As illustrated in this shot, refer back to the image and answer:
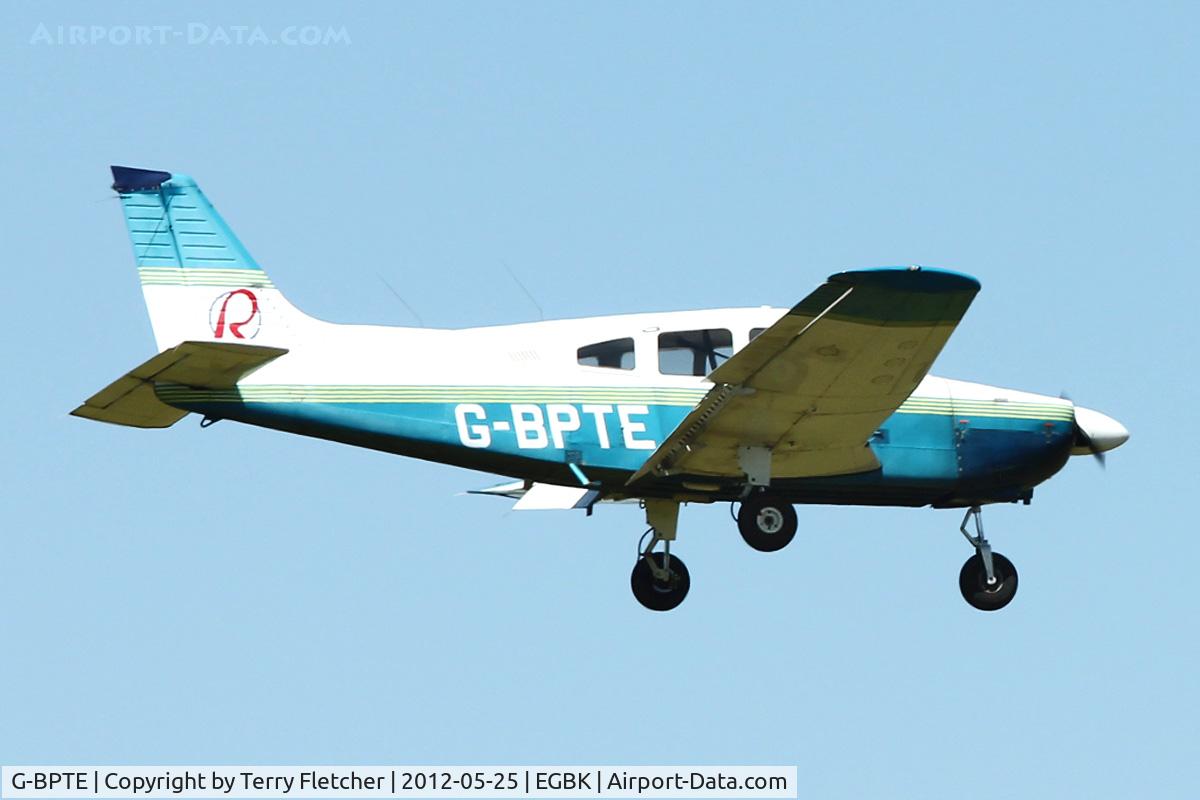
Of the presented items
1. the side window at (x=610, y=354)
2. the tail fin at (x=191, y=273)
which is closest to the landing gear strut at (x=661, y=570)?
the side window at (x=610, y=354)

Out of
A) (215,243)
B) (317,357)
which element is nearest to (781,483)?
Result: (317,357)

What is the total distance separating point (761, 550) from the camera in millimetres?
20062

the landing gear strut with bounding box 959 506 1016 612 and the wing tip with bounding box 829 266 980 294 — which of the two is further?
the landing gear strut with bounding box 959 506 1016 612

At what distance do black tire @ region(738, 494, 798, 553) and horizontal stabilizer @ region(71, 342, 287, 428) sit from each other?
4.36 metres

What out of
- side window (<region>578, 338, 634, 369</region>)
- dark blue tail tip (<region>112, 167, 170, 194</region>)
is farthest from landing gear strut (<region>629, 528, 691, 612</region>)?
dark blue tail tip (<region>112, 167, 170, 194</region>)

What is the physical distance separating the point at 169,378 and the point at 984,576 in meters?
7.55

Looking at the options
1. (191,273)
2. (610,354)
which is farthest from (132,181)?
(610,354)

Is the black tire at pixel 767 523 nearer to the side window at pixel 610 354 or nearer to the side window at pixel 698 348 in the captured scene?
the side window at pixel 698 348

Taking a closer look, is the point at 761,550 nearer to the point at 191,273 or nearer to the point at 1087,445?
the point at 1087,445

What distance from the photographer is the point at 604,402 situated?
1953 cm

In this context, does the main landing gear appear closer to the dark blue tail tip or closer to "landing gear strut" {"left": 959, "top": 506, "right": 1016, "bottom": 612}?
"landing gear strut" {"left": 959, "top": 506, "right": 1016, "bottom": 612}

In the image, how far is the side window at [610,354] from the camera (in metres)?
19.6

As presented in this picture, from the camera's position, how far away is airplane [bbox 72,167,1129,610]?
19.0 m

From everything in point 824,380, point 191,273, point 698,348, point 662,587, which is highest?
point 191,273
